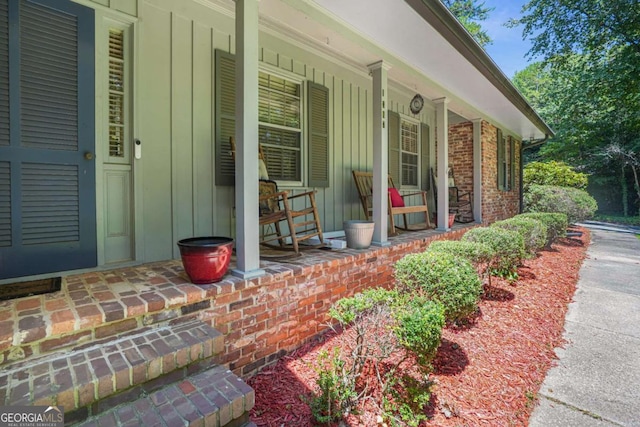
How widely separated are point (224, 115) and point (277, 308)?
1.97 meters

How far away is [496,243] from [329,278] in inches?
86.5

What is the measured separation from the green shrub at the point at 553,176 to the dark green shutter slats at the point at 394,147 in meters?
7.65

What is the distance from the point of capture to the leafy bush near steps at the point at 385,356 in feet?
6.01

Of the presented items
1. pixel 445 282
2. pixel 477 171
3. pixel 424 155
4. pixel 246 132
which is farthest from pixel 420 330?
pixel 477 171

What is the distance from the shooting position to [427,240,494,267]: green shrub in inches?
126

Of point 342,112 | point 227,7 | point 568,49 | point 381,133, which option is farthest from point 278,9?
point 568,49

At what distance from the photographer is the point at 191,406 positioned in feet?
4.81

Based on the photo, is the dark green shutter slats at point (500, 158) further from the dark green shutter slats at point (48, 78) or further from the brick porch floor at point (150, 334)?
the dark green shutter slats at point (48, 78)

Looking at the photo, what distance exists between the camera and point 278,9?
283 cm

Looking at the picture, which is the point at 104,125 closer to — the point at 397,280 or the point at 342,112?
the point at 397,280

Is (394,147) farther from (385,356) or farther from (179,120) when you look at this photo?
(385,356)

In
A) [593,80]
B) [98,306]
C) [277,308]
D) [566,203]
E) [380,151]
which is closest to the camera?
[98,306]

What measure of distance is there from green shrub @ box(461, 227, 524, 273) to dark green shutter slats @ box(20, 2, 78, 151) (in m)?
4.03

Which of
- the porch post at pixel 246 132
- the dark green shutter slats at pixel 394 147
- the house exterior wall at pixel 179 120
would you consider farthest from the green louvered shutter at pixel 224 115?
the dark green shutter slats at pixel 394 147
